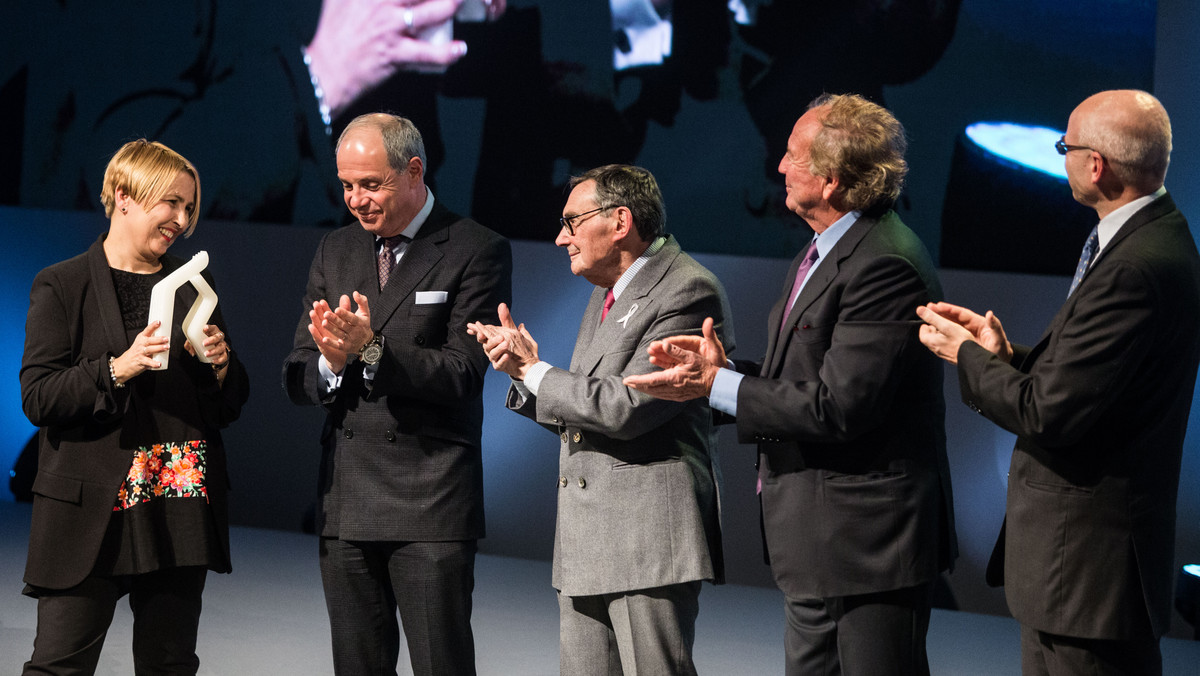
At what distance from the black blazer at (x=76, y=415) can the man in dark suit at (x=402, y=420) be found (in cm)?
32

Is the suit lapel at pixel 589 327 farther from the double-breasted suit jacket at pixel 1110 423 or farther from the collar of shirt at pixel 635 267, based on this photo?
the double-breasted suit jacket at pixel 1110 423

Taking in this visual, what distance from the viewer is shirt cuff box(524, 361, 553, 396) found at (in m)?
2.66

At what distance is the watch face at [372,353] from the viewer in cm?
279

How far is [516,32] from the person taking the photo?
6.00 m

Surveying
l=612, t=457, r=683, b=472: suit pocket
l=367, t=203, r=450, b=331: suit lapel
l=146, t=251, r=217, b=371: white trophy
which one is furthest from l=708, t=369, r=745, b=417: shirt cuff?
l=146, t=251, r=217, b=371: white trophy

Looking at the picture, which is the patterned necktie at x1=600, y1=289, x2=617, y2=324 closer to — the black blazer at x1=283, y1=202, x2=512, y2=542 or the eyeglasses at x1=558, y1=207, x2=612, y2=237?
the eyeglasses at x1=558, y1=207, x2=612, y2=237

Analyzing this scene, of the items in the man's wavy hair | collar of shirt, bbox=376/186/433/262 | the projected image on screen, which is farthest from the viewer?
the projected image on screen

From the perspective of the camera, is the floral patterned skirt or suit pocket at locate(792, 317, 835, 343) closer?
suit pocket at locate(792, 317, 835, 343)

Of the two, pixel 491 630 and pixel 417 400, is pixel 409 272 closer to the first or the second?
pixel 417 400

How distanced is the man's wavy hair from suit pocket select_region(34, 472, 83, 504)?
73.3 inches

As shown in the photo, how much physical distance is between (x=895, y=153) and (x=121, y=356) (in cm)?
184

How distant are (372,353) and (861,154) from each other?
1.23 metres

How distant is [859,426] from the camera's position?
2.30 m

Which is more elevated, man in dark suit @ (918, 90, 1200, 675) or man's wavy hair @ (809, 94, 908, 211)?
man's wavy hair @ (809, 94, 908, 211)
